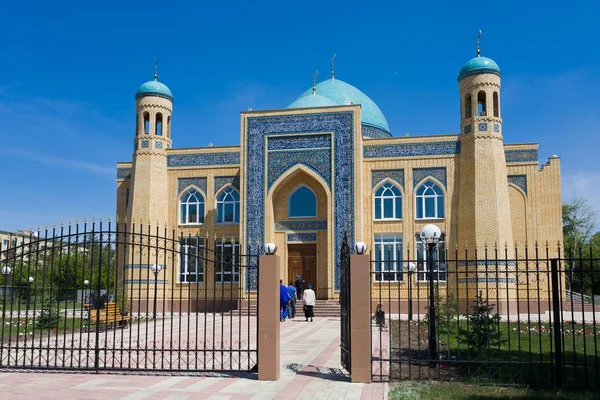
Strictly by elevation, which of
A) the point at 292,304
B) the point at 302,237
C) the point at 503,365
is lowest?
the point at 503,365

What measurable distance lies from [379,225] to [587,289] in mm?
19207

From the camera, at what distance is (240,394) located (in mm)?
7297

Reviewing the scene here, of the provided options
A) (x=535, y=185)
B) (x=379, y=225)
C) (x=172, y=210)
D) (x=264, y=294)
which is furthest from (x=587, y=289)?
(x=264, y=294)

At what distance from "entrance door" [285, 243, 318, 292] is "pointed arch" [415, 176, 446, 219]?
14.1 feet

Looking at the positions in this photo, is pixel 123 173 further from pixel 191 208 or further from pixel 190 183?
pixel 191 208

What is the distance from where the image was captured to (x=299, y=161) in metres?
24.2

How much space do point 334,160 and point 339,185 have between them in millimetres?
972

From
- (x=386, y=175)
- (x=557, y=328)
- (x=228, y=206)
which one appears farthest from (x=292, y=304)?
(x=557, y=328)

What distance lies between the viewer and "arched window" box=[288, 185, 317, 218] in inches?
976

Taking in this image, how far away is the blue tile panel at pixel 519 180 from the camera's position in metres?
23.5

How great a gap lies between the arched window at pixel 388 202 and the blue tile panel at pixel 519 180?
13.6ft

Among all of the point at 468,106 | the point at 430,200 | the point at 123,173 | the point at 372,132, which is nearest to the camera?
the point at 468,106

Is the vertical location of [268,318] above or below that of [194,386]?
above

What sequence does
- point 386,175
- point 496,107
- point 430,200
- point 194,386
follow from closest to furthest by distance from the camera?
1. point 194,386
2. point 496,107
3. point 430,200
4. point 386,175
